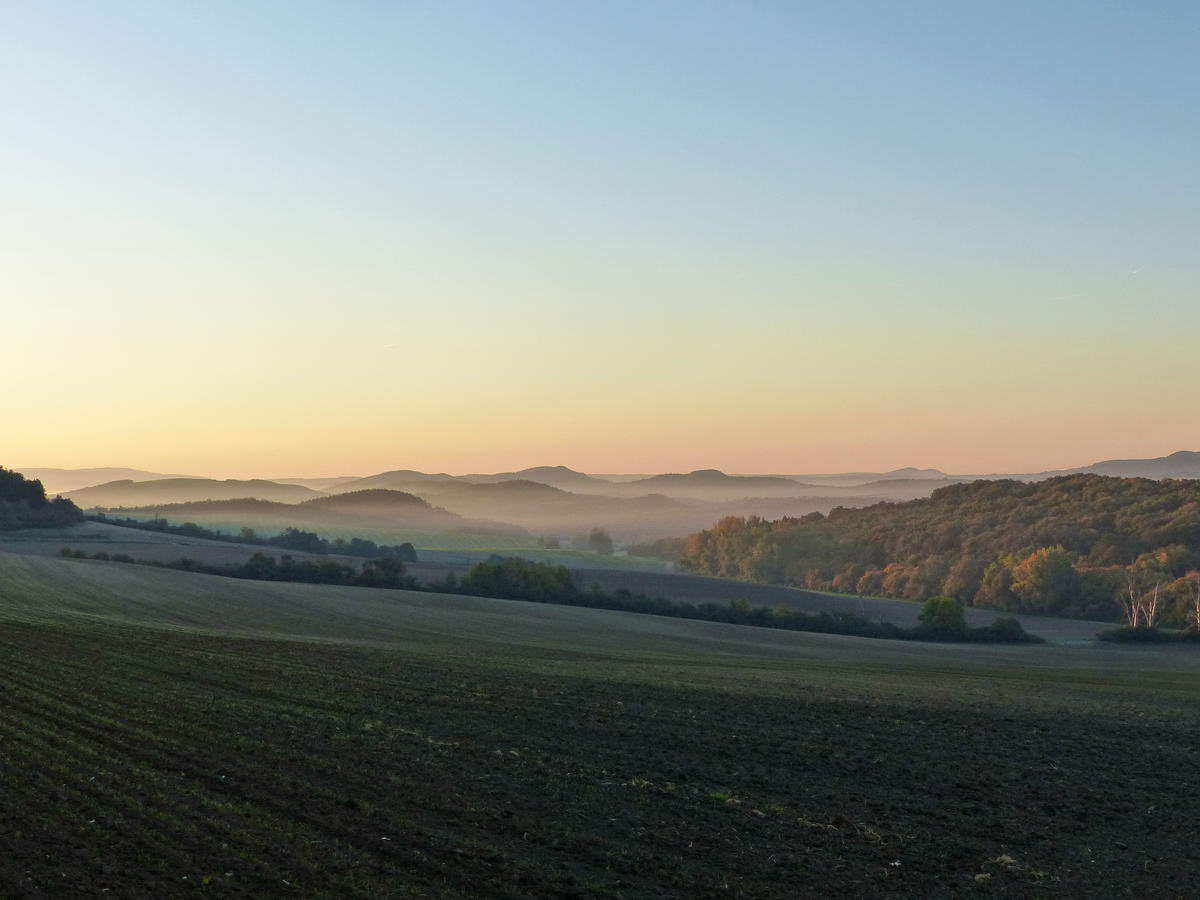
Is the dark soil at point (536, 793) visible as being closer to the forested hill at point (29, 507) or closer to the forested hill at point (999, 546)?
the forested hill at point (999, 546)

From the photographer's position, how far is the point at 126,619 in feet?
144

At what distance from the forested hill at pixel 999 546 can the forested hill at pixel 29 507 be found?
82.6 m

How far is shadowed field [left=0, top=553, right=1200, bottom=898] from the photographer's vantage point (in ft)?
42.3

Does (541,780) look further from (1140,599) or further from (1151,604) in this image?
(1140,599)

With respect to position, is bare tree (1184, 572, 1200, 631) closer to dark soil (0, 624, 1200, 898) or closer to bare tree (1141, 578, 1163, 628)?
bare tree (1141, 578, 1163, 628)

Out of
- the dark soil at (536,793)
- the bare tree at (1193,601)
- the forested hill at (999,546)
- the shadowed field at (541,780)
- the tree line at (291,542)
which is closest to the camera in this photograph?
the dark soil at (536,793)

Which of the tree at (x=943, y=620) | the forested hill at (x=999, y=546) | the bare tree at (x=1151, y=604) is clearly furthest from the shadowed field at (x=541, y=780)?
the forested hill at (x=999, y=546)

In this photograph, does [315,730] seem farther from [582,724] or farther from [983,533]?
[983,533]

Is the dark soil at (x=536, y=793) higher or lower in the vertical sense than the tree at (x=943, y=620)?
higher

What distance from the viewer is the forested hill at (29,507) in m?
106

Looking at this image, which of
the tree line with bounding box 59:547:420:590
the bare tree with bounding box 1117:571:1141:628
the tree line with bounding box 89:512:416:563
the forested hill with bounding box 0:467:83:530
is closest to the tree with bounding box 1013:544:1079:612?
the bare tree with bounding box 1117:571:1141:628

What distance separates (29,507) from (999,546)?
100249mm

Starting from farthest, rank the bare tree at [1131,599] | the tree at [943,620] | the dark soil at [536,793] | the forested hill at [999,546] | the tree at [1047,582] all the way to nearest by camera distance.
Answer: the forested hill at [999,546], the tree at [1047,582], the bare tree at [1131,599], the tree at [943,620], the dark soil at [536,793]

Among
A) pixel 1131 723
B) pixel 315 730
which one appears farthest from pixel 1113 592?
pixel 315 730
